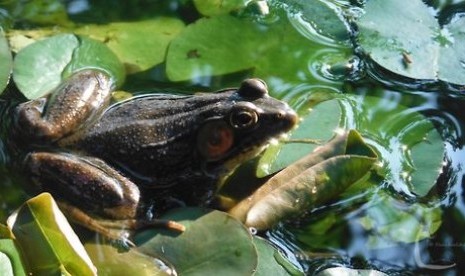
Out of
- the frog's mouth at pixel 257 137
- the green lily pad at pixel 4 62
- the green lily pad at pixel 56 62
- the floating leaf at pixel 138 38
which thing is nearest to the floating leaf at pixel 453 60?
the frog's mouth at pixel 257 137

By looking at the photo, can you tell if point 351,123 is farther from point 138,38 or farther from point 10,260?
point 10,260

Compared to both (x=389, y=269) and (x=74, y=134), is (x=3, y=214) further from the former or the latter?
(x=389, y=269)

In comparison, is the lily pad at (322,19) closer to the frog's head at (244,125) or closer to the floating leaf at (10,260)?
the frog's head at (244,125)

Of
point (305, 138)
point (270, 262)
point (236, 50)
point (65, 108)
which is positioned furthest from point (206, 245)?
point (236, 50)

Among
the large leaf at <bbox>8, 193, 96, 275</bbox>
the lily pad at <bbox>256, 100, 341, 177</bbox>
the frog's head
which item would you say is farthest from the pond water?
the large leaf at <bbox>8, 193, 96, 275</bbox>

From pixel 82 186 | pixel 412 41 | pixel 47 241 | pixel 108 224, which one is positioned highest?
pixel 412 41

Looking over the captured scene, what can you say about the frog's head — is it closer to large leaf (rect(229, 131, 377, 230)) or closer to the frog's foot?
large leaf (rect(229, 131, 377, 230))
